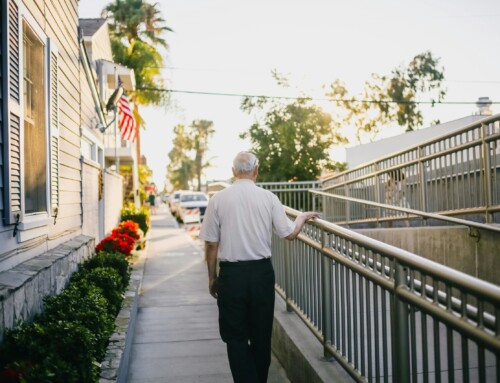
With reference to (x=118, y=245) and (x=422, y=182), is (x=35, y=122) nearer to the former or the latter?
(x=118, y=245)

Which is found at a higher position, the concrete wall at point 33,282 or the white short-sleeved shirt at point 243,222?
the white short-sleeved shirt at point 243,222

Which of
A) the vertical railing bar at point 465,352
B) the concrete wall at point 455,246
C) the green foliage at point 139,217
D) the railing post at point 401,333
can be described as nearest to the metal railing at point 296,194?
the green foliage at point 139,217

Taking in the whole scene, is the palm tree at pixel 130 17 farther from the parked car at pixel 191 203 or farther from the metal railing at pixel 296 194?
the metal railing at pixel 296 194

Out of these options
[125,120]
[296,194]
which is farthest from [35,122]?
[125,120]

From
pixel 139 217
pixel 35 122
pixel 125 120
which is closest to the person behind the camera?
pixel 35 122

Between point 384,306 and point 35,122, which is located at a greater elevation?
point 35,122

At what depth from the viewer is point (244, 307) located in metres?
3.57

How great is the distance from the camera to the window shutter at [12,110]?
3.95 m

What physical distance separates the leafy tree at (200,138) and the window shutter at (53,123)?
6877 cm

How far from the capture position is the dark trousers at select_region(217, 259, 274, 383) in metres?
3.52

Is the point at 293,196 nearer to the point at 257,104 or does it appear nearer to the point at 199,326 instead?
the point at 199,326

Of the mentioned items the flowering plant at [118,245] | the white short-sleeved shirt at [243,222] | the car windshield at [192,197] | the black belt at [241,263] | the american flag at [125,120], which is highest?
the american flag at [125,120]

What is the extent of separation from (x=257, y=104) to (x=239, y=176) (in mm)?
21030

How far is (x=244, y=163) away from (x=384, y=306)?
150 cm
